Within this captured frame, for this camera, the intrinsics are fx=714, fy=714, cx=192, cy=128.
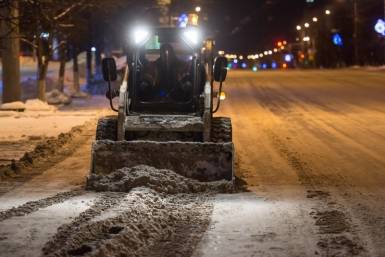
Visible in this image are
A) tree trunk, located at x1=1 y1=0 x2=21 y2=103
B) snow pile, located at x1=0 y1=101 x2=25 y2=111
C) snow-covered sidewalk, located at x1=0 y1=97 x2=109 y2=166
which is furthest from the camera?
tree trunk, located at x1=1 y1=0 x2=21 y2=103

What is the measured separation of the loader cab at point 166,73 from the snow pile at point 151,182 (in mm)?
2060

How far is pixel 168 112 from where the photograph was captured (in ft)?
40.2

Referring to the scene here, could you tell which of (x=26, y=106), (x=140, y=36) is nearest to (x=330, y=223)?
(x=140, y=36)

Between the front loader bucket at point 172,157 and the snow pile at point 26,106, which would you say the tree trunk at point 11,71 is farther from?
the front loader bucket at point 172,157

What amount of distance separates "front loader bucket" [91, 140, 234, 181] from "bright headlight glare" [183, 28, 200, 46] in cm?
248

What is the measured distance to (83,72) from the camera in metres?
62.8

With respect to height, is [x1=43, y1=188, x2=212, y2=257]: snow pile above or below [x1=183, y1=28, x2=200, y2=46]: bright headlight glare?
below

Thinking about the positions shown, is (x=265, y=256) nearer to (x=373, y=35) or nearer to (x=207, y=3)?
(x=207, y=3)

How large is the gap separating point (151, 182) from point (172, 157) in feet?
2.01

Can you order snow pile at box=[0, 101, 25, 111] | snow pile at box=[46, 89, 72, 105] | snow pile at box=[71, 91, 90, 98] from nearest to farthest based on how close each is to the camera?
1. snow pile at box=[0, 101, 25, 111]
2. snow pile at box=[46, 89, 72, 105]
3. snow pile at box=[71, 91, 90, 98]

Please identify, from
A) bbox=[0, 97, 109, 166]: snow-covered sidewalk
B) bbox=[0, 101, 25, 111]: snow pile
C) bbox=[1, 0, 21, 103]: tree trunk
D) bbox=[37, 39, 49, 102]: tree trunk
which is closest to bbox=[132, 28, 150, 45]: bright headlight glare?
bbox=[0, 97, 109, 166]: snow-covered sidewalk

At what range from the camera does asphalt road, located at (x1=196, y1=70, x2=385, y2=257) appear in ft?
24.2

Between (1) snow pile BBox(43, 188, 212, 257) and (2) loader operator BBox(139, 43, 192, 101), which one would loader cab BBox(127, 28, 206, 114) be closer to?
(2) loader operator BBox(139, 43, 192, 101)

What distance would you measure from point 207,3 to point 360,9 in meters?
26.3
